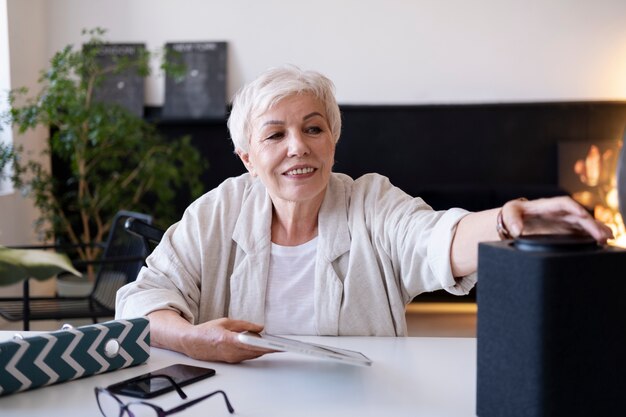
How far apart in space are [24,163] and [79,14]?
4.36 ft

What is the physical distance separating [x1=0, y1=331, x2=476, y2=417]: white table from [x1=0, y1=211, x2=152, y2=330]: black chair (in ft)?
5.34

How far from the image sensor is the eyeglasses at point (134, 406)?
1081mm

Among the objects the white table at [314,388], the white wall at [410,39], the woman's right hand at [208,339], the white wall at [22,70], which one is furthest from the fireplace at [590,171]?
the woman's right hand at [208,339]

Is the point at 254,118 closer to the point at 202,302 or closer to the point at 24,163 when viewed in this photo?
the point at 202,302

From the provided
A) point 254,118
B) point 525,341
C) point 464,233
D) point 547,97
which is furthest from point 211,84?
point 525,341

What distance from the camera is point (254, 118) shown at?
1954 millimetres

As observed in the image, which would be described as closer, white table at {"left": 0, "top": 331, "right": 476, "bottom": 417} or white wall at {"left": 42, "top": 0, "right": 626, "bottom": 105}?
white table at {"left": 0, "top": 331, "right": 476, "bottom": 417}

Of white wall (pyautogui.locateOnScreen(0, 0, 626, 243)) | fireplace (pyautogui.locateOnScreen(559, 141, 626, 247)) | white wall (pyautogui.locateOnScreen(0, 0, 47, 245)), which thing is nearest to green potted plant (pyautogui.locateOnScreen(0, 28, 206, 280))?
white wall (pyautogui.locateOnScreen(0, 0, 47, 245))

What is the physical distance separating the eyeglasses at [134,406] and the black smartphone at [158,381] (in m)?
0.02

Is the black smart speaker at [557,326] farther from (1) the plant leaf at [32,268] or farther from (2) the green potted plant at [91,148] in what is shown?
(2) the green potted plant at [91,148]

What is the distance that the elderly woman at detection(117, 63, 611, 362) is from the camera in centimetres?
179

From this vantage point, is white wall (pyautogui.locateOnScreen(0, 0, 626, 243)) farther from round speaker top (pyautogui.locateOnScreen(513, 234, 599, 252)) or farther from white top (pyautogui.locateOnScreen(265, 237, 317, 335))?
round speaker top (pyautogui.locateOnScreen(513, 234, 599, 252))

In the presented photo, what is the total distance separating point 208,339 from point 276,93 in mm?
708

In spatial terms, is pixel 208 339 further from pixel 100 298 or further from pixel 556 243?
pixel 100 298
